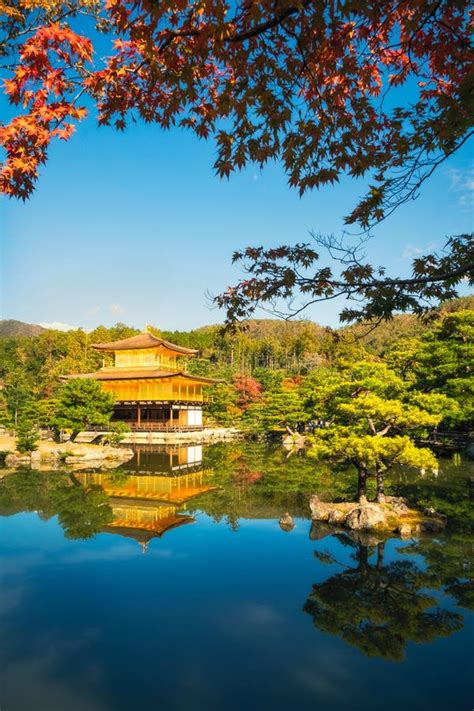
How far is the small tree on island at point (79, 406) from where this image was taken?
20.8 metres

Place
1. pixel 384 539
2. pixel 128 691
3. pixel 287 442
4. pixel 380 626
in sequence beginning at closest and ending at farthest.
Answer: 1. pixel 128 691
2. pixel 380 626
3. pixel 384 539
4. pixel 287 442

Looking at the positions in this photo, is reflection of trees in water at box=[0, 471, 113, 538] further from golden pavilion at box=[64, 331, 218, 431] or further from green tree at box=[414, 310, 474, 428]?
golden pavilion at box=[64, 331, 218, 431]

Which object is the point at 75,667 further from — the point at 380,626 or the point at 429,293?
the point at 429,293

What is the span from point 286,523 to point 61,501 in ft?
20.0

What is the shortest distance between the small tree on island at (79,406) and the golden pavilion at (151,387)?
667 centimetres

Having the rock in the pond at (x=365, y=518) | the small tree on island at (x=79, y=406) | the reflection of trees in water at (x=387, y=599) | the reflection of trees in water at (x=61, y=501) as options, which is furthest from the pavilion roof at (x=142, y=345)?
the reflection of trees in water at (x=387, y=599)

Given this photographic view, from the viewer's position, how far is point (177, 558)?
7.81 meters

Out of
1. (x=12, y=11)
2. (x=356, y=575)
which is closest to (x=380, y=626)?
(x=356, y=575)

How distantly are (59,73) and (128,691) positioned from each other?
547 cm

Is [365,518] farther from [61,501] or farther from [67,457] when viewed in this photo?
[67,457]

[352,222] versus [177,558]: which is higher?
[352,222]

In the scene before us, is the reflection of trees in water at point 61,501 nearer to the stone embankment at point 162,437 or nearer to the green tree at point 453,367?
the stone embankment at point 162,437

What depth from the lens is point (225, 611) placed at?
583cm

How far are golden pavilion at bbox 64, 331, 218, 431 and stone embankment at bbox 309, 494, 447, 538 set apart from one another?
20081 mm
